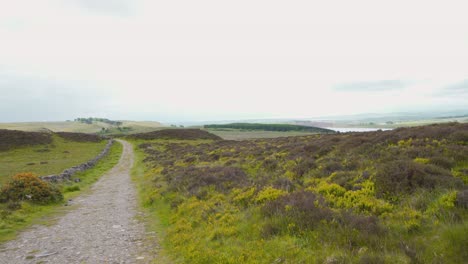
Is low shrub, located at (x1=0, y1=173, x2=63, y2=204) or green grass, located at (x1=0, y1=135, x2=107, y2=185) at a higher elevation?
low shrub, located at (x1=0, y1=173, x2=63, y2=204)

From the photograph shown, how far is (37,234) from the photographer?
9.44 meters

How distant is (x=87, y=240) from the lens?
870 cm

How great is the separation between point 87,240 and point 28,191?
308 inches

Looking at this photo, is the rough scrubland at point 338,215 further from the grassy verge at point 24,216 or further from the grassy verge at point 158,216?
the grassy verge at point 24,216

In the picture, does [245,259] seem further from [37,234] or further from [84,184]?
[84,184]

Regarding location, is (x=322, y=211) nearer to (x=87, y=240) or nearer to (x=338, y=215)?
(x=338, y=215)

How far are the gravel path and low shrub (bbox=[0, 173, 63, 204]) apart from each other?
1840mm

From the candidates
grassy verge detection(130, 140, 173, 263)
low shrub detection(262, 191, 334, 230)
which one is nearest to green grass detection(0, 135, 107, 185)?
grassy verge detection(130, 140, 173, 263)

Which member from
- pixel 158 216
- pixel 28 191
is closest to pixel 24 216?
pixel 28 191

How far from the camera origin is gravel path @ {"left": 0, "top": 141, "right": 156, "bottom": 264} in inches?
291

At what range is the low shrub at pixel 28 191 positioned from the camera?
13.4 metres

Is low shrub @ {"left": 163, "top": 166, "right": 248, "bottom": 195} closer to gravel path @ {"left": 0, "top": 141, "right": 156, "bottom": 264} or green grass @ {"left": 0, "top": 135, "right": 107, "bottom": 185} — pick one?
gravel path @ {"left": 0, "top": 141, "right": 156, "bottom": 264}

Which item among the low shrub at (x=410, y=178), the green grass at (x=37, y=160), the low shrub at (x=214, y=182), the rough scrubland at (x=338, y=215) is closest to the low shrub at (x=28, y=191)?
the rough scrubland at (x=338, y=215)

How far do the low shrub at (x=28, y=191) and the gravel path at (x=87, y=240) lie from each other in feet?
6.04
